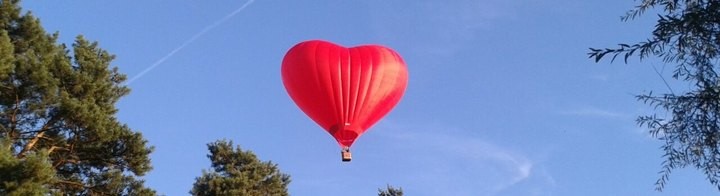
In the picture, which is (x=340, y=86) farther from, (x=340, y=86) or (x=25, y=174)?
(x=25, y=174)

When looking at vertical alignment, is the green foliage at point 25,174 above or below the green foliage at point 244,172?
below

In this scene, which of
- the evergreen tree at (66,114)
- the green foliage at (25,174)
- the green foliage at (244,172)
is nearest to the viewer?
the green foliage at (25,174)

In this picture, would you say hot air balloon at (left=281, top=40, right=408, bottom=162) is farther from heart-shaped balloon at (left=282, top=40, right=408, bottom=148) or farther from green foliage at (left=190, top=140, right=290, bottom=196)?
green foliage at (left=190, top=140, right=290, bottom=196)

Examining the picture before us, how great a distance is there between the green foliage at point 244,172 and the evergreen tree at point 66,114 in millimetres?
6141

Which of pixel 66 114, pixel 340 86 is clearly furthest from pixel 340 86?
pixel 66 114

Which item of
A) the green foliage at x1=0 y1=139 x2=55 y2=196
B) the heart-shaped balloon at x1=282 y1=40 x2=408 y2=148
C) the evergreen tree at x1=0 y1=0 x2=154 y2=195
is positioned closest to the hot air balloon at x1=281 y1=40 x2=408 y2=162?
the heart-shaped balloon at x1=282 y1=40 x2=408 y2=148

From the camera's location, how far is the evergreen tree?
22.5 metres

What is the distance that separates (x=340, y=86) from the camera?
2452 cm

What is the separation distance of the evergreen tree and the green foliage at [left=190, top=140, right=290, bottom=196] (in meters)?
6.14

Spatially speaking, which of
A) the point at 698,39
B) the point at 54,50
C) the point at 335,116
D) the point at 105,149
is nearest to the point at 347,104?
the point at 335,116

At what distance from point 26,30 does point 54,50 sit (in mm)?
1032

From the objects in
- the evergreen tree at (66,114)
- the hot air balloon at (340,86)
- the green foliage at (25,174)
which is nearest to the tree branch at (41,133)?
the evergreen tree at (66,114)

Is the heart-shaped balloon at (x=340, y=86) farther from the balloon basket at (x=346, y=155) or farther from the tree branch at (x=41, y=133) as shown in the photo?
the tree branch at (x=41, y=133)

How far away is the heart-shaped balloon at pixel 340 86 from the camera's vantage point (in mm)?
24406
